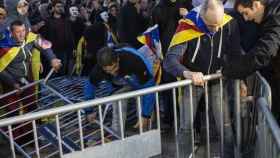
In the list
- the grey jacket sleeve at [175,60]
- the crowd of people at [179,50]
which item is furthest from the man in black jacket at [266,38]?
the grey jacket sleeve at [175,60]

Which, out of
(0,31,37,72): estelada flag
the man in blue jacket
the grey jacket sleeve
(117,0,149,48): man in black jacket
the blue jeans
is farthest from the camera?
(117,0,149,48): man in black jacket

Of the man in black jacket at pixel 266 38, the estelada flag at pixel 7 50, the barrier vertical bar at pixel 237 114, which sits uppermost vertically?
the man in black jacket at pixel 266 38

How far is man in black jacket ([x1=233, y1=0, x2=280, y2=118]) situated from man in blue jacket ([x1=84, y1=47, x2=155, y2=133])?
1.29 meters

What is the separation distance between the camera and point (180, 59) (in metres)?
4.73

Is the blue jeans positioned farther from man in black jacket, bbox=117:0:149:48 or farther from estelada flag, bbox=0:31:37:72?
man in black jacket, bbox=117:0:149:48

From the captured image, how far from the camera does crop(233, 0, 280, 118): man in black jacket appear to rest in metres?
4.09

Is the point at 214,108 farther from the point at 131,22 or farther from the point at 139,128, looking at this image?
the point at 131,22

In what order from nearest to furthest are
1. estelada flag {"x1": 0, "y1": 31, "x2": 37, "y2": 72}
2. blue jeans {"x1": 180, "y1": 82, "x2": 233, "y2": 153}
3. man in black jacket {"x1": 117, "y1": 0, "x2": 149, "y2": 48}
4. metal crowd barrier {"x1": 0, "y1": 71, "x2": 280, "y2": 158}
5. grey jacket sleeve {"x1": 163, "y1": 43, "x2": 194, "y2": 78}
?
metal crowd barrier {"x1": 0, "y1": 71, "x2": 280, "y2": 158}
grey jacket sleeve {"x1": 163, "y1": 43, "x2": 194, "y2": 78}
blue jeans {"x1": 180, "y1": 82, "x2": 233, "y2": 153}
estelada flag {"x1": 0, "y1": 31, "x2": 37, "y2": 72}
man in black jacket {"x1": 117, "y1": 0, "x2": 149, "y2": 48}

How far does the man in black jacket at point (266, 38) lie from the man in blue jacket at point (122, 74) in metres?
1.29

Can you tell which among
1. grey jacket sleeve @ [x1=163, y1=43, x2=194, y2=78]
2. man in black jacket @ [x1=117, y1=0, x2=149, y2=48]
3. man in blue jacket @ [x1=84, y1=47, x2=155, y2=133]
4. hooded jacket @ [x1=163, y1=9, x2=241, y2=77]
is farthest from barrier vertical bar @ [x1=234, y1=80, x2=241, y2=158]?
man in black jacket @ [x1=117, y1=0, x2=149, y2=48]

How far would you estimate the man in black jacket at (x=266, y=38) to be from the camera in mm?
4094

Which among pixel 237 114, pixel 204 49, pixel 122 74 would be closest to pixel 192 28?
pixel 204 49

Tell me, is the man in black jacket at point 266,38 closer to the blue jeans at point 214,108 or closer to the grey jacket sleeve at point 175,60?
the blue jeans at point 214,108

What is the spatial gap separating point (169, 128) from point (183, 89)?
1867 mm
